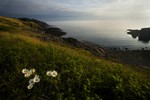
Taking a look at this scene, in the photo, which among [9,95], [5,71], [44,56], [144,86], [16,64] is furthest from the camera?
[44,56]

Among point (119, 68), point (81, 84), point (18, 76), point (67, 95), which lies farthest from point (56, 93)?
point (119, 68)

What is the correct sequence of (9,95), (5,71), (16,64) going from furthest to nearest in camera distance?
(16,64)
(5,71)
(9,95)

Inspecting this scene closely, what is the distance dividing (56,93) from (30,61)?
3.00m

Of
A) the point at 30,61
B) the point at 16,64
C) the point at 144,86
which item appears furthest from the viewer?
the point at 30,61

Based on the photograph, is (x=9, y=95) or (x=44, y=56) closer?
(x=9, y=95)

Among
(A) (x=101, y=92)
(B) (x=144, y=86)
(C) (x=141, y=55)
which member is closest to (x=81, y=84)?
(A) (x=101, y=92)

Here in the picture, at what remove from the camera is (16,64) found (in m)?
9.69

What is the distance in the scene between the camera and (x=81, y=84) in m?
8.59

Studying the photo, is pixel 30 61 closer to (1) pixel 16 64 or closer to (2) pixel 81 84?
(1) pixel 16 64

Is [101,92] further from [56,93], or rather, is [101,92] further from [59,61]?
[59,61]

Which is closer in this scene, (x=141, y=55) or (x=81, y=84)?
(x=81, y=84)

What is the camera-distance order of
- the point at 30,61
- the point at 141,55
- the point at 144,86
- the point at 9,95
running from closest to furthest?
the point at 9,95 → the point at 144,86 → the point at 30,61 → the point at 141,55

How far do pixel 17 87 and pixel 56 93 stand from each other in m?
1.35

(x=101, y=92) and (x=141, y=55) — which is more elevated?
(x=101, y=92)
